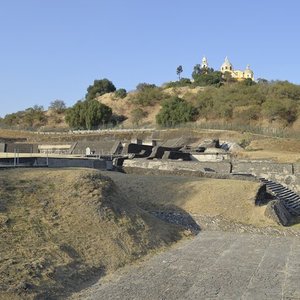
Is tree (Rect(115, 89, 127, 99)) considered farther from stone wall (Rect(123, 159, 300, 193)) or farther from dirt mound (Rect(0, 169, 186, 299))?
dirt mound (Rect(0, 169, 186, 299))

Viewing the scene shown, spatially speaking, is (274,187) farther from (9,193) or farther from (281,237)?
(9,193)

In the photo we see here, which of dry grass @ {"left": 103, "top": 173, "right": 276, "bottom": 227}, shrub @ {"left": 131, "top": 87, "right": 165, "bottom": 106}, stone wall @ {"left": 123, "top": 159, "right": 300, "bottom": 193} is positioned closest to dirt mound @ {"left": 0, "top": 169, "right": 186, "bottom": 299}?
dry grass @ {"left": 103, "top": 173, "right": 276, "bottom": 227}

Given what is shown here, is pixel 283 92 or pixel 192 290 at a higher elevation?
pixel 283 92

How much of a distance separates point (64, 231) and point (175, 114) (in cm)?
5612

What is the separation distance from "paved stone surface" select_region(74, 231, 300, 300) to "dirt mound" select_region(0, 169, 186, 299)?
0.47 metres

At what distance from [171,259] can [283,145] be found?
34.6 m

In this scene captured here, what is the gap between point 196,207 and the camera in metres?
12.9

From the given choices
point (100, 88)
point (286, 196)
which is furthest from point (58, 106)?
point (286, 196)

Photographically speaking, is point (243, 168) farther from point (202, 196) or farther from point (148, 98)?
point (148, 98)

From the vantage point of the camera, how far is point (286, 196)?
18141 millimetres

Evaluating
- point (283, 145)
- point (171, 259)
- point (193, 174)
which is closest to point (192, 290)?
point (171, 259)

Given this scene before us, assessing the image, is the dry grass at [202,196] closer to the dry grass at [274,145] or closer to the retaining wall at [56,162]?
the retaining wall at [56,162]

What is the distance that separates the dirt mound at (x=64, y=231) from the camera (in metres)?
6.62

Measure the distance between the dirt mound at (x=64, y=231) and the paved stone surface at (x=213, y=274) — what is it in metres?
0.47
